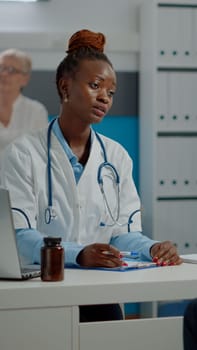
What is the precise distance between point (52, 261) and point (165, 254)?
0.42 meters

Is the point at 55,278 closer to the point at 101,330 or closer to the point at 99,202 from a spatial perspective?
the point at 101,330

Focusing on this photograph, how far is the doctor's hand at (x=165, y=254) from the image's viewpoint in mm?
1982

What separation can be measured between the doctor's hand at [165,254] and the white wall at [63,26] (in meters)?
2.32

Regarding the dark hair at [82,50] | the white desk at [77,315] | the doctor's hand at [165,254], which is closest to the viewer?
the white desk at [77,315]

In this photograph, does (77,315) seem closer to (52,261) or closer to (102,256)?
(52,261)

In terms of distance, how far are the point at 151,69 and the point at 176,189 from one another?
2.32 feet

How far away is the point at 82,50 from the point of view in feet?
7.36

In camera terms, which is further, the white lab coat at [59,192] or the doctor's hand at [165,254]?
the white lab coat at [59,192]

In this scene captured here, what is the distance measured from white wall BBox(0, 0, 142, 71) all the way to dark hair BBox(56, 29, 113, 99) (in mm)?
1863

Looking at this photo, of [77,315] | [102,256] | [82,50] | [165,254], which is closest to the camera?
[77,315]

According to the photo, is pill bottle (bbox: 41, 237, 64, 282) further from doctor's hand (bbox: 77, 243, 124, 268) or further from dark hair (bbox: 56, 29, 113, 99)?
dark hair (bbox: 56, 29, 113, 99)

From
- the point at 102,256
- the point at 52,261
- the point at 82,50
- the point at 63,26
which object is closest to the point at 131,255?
the point at 102,256

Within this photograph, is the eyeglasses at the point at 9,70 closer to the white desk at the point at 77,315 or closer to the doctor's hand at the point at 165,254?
the doctor's hand at the point at 165,254

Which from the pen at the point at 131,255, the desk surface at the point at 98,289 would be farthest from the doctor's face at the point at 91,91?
the desk surface at the point at 98,289
